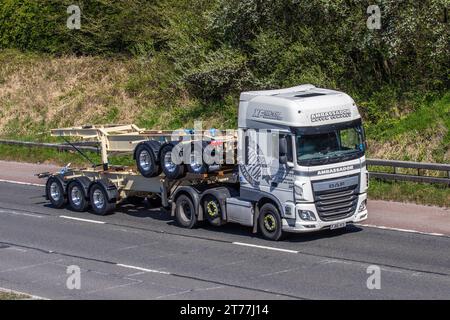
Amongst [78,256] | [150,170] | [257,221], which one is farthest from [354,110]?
[78,256]

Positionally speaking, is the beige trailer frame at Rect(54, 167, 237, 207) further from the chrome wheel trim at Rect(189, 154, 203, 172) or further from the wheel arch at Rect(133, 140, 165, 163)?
the wheel arch at Rect(133, 140, 165, 163)

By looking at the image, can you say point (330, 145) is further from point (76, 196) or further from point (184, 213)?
point (76, 196)

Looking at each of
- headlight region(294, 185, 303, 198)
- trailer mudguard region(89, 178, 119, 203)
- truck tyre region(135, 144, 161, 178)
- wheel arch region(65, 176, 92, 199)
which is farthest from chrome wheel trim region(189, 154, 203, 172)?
wheel arch region(65, 176, 92, 199)

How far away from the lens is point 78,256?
63.5 feet

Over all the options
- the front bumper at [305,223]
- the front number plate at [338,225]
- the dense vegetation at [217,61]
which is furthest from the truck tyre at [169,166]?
the dense vegetation at [217,61]

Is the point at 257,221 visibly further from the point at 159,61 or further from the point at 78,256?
the point at 159,61

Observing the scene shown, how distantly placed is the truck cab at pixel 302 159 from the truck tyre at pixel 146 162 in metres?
2.44

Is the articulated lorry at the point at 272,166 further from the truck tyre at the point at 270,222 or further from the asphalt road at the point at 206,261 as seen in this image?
the asphalt road at the point at 206,261

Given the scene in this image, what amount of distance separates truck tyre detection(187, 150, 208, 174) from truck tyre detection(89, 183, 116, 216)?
10.1 feet

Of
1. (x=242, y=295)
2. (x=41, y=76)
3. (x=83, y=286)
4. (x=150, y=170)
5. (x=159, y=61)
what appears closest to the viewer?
(x=242, y=295)

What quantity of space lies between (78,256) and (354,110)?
6.45 meters

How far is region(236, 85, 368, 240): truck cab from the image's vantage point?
754 inches

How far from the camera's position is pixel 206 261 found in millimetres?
18469
